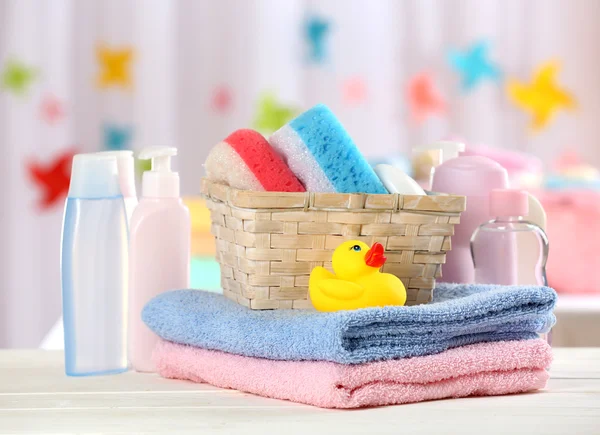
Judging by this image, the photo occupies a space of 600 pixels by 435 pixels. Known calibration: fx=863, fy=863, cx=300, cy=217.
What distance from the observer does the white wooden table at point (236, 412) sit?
1.82 ft

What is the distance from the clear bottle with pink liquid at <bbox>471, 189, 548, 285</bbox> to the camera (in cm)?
78

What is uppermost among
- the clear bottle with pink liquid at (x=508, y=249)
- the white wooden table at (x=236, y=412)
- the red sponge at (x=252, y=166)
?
the red sponge at (x=252, y=166)

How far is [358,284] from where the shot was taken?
0.64m

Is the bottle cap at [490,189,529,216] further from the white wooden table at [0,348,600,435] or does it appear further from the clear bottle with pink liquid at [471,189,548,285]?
the white wooden table at [0,348,600,435]

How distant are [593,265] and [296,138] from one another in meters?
0.84

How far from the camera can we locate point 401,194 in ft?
2.25

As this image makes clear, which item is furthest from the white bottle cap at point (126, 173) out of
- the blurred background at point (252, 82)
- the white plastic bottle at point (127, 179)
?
the blurred background at point (252, 82)

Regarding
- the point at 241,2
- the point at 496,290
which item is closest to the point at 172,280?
the point at 496,290

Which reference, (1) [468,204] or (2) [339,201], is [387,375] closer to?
(2) [339,201]

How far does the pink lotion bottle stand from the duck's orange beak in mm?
190

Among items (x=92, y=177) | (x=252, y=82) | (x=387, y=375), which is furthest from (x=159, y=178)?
(x=252, y=82)

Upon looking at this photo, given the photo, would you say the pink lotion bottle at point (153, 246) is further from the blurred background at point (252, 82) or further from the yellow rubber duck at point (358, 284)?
the blurred background at point (252, 82)

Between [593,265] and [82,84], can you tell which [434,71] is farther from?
[593,265]

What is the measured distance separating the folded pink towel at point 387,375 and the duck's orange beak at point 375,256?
0.07 metres
